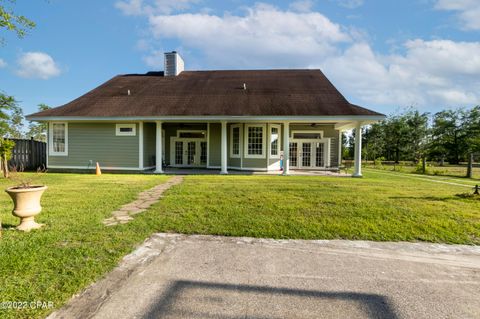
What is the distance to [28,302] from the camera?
2404 mm

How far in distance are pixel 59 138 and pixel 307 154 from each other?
1404cm

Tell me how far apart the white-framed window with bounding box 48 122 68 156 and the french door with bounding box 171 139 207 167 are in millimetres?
5585

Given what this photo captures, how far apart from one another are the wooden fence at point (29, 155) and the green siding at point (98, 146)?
78.2 inches

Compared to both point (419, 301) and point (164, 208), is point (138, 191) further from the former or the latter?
point (419, 301)

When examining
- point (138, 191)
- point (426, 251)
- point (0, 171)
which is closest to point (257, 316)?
point (426, 251)

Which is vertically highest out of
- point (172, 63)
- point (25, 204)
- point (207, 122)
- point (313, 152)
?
point (172, 63)

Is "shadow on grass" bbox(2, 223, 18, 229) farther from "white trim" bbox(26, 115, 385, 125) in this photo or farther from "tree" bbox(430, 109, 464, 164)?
"tree" bbox(430, 109, 464, 164)

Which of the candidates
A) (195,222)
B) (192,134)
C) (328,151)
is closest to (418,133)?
(328,151)

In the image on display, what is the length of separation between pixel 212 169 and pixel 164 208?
29.9 ft

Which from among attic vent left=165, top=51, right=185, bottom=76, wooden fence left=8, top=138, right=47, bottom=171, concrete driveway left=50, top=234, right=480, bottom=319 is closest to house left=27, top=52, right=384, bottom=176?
attic vent left=165, top=51, right=185, bottom=76

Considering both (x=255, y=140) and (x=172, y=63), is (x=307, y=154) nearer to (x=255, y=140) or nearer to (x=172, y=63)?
(x=255, y=140)

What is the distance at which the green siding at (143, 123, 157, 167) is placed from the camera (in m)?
14.0

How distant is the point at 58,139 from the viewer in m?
14.0

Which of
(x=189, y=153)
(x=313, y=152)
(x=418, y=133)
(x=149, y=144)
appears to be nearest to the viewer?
(x=149, y=144)
